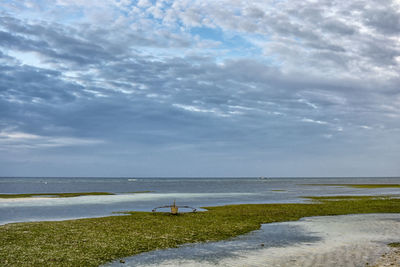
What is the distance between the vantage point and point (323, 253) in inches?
958

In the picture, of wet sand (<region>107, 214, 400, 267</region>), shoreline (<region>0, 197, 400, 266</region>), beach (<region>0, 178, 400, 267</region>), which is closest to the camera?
wet sand (<region>107, 214, 400, 267</region>)

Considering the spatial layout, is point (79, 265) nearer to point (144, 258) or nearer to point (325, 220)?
point (144, 258)

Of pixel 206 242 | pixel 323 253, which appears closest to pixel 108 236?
pixel 206 242

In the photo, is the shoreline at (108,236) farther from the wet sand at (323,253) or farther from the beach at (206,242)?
the wet sand at (323,253)

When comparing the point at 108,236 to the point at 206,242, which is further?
the point at 108,236

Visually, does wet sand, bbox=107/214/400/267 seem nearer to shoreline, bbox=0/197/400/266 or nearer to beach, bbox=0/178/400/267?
beach, bbox=0/178/400/267

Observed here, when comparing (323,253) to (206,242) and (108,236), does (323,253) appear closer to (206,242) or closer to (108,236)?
(206,242)

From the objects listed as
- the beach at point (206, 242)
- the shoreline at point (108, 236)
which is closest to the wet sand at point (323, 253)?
the beach at point (206, 242)

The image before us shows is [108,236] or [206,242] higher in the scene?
[108,236]

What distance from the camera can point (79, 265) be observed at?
2122cm

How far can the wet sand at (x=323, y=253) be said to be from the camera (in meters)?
22.0

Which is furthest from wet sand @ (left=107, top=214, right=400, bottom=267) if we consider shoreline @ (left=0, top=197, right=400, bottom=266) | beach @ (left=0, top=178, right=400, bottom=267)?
shoreline @ (left=0, top=197, right=400, bottom=266)

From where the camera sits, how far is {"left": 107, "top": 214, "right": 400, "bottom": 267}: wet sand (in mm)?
22009

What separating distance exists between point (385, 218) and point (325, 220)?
774 cm
